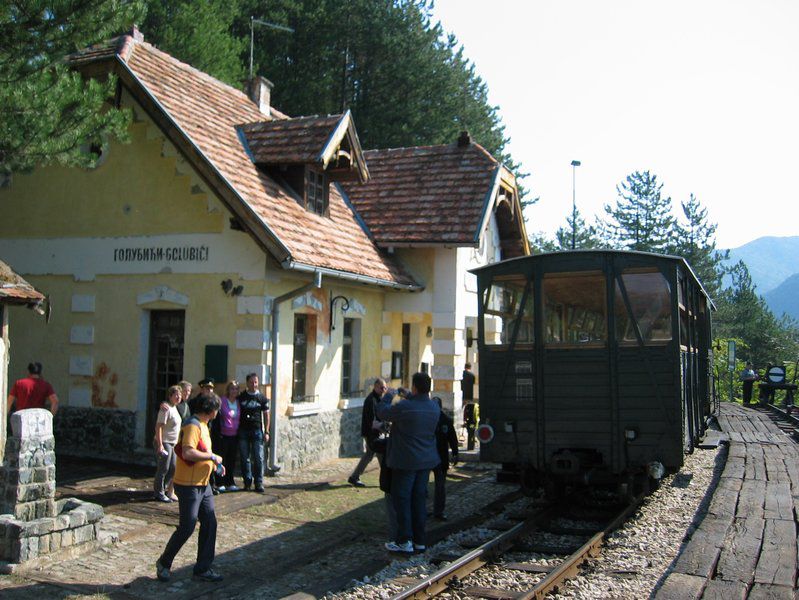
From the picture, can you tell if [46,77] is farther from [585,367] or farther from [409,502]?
[585,367]

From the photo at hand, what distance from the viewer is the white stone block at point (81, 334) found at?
1430 centimetres

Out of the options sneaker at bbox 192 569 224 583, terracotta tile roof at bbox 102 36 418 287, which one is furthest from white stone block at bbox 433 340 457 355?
sneaker at bbox 192 569 224 583

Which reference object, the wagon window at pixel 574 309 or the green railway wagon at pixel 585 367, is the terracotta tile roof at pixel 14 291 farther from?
the wagon window at pixel 574 309

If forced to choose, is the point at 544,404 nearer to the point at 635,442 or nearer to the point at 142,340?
the point at 635,442

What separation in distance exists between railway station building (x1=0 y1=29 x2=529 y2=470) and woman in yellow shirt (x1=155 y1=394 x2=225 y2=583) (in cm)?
528

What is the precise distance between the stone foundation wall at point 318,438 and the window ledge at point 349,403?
0.27ft

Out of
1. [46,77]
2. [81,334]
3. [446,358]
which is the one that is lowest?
[446,358]

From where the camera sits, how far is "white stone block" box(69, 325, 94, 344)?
563 inches

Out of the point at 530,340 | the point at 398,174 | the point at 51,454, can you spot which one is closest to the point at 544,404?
the point at 530,340

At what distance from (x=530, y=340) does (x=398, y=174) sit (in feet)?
32.3

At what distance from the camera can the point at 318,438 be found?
14695 millimetres

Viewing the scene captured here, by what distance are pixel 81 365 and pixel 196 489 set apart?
312 inches

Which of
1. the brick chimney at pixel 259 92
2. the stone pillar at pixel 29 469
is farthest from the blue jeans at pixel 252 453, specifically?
the brick chimney at pixel 259 92

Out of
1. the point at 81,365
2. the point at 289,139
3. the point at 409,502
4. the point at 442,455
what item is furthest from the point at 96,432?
the point at 409,502
